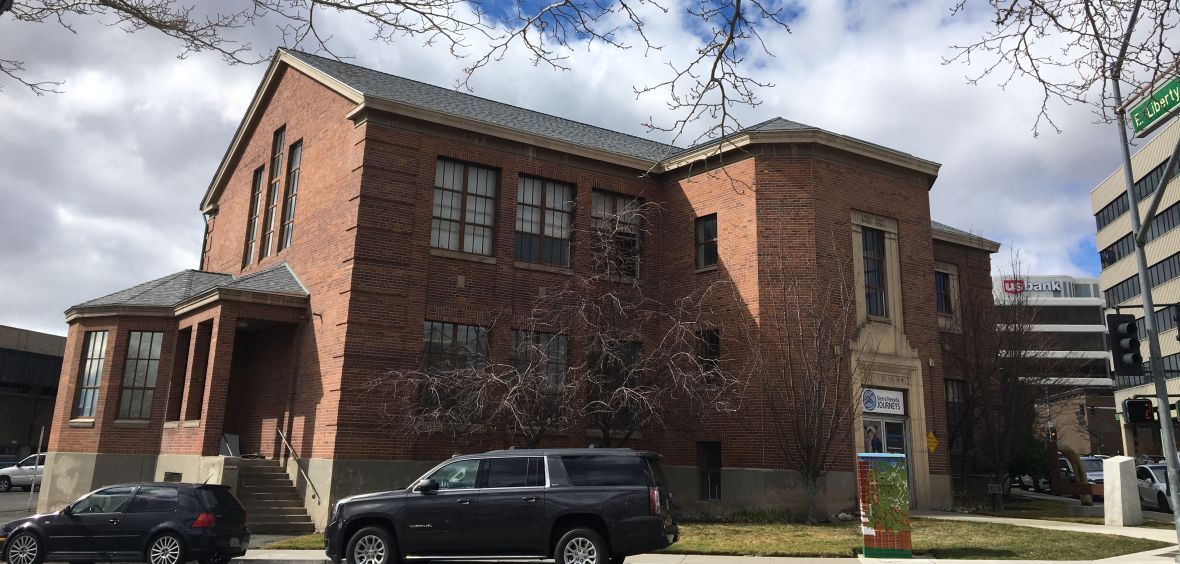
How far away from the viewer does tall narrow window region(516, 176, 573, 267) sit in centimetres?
2353

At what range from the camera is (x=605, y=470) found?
1283 centimetres

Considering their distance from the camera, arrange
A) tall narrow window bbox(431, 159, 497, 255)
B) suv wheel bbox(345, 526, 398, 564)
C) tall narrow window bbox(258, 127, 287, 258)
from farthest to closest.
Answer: tall narrow window bbox(258, 127, 287, 258)
tall narrow window bbox(431, 159, 497, 255)
suv wheel bbox(345, 526, 398, 564)

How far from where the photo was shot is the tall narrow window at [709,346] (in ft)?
76.2

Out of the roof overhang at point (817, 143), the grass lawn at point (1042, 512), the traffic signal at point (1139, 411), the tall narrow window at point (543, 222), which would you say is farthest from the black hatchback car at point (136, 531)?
the grass lawn at point (1042, 512)

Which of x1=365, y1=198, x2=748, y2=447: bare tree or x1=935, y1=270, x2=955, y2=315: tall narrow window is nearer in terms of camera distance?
x1=365, y1=198, x2=748, y2=447: bare tree

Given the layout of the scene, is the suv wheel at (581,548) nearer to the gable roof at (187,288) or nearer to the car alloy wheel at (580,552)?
the car alloy wheel at (580,552)

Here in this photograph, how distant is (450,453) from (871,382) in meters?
11.1

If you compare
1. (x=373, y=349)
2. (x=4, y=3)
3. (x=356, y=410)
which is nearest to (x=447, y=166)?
(x=373, y=349)

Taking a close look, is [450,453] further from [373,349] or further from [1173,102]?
[1173,102]

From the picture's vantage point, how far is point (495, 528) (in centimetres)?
1263

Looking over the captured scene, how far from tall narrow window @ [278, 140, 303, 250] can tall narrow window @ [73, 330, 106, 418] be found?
540cm

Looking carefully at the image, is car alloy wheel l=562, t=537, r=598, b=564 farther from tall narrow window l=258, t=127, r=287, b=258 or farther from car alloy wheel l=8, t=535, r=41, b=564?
tall narrow window l=258, t=127, r=287, b=258

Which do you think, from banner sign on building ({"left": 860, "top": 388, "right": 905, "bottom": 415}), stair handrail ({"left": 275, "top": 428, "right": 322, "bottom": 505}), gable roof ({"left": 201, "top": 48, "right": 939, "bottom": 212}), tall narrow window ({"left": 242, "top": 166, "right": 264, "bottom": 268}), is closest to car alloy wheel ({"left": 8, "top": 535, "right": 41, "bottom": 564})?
stair handrail ({"left": 275, "top": 428, "right": 322, "bottom": 505})

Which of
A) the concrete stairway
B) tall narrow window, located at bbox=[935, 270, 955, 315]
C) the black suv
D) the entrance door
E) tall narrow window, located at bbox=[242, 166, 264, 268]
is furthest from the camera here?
tall narrow window, located at bbox=[935, 270, 955, 315]
